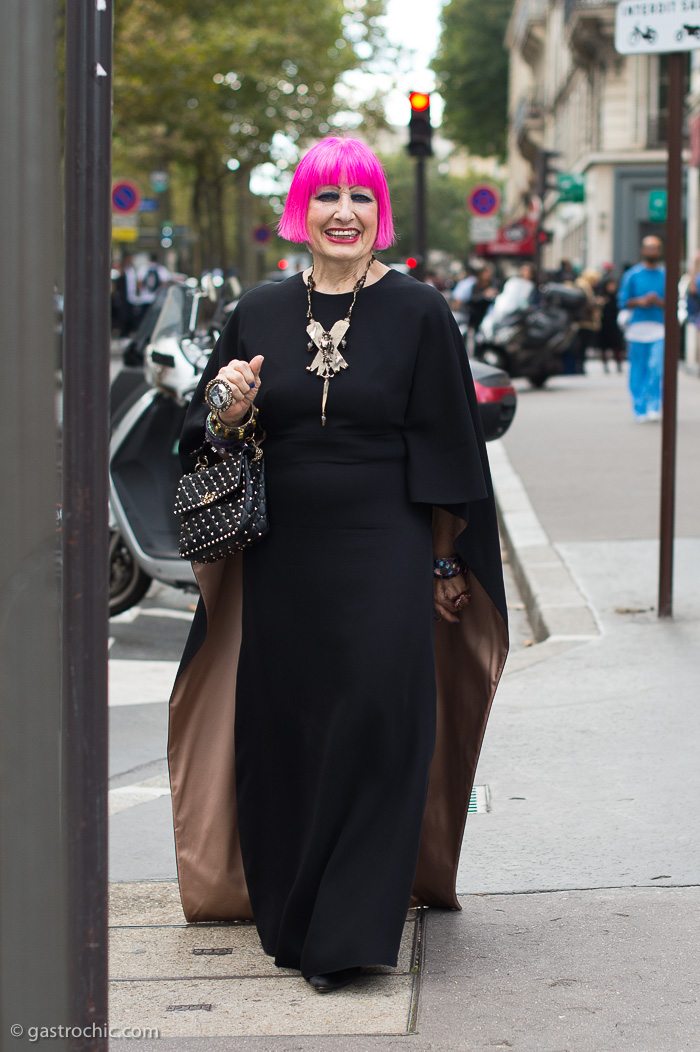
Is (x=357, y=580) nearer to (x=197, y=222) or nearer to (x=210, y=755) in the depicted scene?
(x=210, y=755)

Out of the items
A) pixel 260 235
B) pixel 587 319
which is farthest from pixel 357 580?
pixel 260 235

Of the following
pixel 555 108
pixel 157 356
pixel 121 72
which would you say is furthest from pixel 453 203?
pixel 157 356

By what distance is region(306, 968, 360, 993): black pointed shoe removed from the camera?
3355mm

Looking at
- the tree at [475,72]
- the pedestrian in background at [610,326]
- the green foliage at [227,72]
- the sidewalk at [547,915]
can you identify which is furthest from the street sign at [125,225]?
the tree at [475,72]

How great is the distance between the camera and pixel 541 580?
7.86 metres

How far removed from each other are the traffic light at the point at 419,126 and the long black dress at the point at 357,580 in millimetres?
12387

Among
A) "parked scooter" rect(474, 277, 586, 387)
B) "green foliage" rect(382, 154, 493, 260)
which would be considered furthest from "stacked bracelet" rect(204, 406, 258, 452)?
"green foliage" rect(382, 154, 493, 260)

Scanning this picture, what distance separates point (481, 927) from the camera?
3732mm

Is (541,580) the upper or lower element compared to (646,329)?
lower

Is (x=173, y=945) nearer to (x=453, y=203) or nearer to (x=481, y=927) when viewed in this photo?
→ (x=481, y=927)

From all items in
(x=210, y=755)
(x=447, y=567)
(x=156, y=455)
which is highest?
(x=447, y=567)

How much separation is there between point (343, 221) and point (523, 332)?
1727 centimetres

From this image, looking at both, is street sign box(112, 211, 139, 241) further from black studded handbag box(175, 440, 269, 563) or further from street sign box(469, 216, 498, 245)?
black studded handbag box(175, 440, 269, 563)

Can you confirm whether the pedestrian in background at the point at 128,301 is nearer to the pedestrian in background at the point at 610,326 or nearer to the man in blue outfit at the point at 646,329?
the pedestrian in background at the point at 610,326
